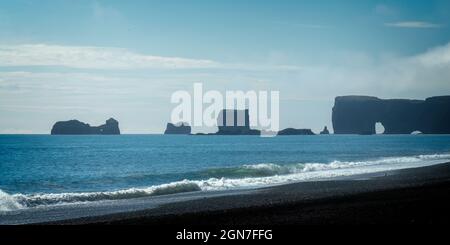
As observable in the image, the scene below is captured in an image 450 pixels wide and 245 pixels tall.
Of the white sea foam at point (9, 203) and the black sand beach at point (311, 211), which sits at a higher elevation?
the black sand beach at point (311, 211)

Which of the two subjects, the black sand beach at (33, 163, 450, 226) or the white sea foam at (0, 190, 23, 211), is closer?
the black sand beach at (33, 163, 450, 226)

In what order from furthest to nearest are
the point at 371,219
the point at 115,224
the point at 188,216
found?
the point at 188,216 → the point at 115,224 → the point at 371,219

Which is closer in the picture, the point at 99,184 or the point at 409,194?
the point at 409,194

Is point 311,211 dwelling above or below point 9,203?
above

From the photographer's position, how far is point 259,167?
4934 cm

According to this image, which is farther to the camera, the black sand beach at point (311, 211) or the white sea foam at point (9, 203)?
the white sea foam at point (9, 203)

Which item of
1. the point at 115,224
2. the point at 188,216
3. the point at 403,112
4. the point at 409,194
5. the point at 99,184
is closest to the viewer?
the point at 115,224

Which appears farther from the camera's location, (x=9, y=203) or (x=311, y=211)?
(x=9, y=203)

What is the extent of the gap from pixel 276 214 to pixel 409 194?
6674 millimetres

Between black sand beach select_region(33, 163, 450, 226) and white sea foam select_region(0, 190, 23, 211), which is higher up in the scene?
black sand beach select_region(33, 163, 450, 226)
